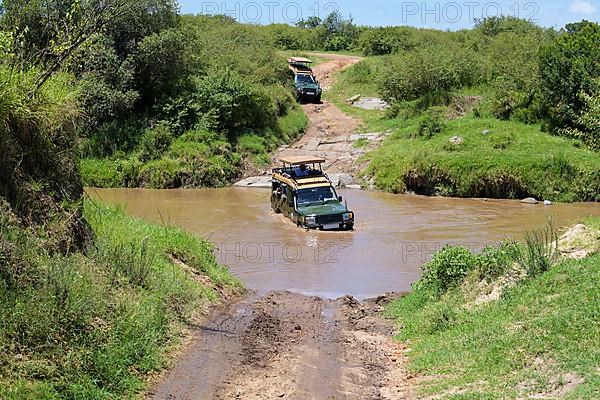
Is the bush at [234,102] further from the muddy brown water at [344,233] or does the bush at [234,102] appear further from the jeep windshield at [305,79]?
the jeep windshield at [305,79]

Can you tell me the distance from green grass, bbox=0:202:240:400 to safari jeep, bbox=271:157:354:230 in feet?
38.0

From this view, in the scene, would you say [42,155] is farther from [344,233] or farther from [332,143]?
[332,143]

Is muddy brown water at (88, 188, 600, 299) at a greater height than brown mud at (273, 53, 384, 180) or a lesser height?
lesser

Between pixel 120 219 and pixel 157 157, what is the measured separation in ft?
69.1

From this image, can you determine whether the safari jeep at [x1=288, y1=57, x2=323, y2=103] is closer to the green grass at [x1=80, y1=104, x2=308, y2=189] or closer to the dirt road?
the green grass at [x1=80, y1=104, x2=308, y2=189]

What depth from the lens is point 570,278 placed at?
34.1 ft

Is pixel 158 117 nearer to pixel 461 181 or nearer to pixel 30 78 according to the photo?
pixel 461 181

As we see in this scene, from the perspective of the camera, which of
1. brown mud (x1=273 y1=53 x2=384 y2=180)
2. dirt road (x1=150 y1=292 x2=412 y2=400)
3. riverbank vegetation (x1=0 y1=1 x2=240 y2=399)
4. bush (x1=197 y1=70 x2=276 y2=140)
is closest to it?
riverbank vegetation (x1=0 y1=1 x2=240 y2=399)

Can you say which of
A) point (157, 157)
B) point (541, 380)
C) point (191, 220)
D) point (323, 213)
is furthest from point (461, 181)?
point (541, 380)

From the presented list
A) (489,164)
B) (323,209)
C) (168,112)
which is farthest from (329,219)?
(168,112)

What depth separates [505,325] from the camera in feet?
32.3

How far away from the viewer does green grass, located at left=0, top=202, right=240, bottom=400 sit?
826 cm

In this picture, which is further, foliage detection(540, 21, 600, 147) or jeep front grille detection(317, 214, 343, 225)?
foliage detection(540, 21, 600, 147)

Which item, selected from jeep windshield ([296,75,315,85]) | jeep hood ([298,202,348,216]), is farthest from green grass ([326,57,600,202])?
jeep windshield ([296,75,315,85])
